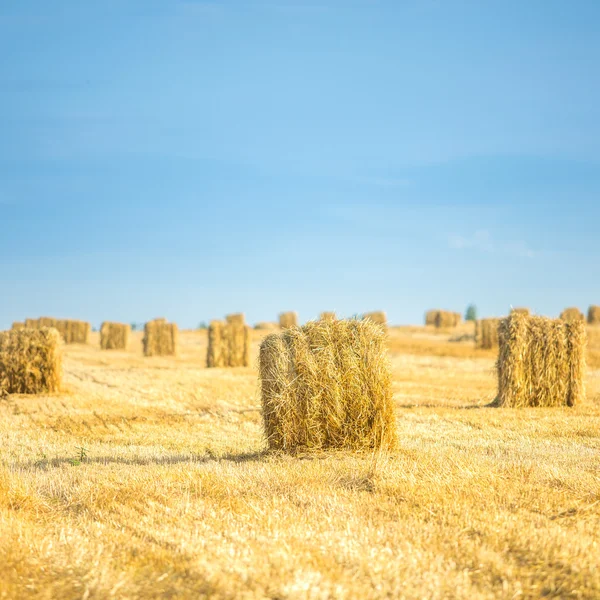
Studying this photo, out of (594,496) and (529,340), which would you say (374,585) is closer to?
(594,496)

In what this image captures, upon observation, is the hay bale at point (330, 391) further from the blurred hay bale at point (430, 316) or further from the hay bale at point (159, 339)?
the blurred hay bale at point (430, 316)

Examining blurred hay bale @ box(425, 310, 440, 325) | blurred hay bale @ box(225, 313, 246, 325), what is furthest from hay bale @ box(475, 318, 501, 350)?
blurred hay bale @ box(425, 310, 440, 325)

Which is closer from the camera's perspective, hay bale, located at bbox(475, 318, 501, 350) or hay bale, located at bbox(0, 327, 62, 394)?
hay bale, located at bbox(0, 327, 62, 394)

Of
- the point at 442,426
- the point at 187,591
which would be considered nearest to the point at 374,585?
the point at 187,591

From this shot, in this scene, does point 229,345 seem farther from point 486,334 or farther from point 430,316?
A: point 430,316

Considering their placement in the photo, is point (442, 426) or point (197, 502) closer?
point (197, 502)

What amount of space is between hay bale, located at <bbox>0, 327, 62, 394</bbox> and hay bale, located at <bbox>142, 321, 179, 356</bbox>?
1619 cm

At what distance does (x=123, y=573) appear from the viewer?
438cm

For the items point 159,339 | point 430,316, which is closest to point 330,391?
point 159,339

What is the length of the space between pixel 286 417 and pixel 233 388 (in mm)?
9669

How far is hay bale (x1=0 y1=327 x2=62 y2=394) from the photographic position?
52.4ft

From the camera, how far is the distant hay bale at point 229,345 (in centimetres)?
2608

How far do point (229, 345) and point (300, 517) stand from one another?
21.0 metres

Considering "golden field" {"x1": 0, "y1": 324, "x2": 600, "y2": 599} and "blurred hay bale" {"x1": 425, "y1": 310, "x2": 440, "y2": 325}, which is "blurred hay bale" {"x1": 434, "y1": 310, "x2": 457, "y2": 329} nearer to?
"blurred hay bale" {"x1": 425, "y1": 310, "x2": 440, "y2": 325}
